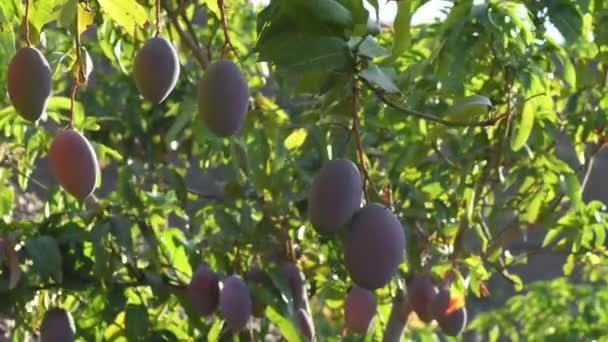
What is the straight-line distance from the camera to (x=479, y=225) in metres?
1.95

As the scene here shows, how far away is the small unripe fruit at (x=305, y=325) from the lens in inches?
63.2

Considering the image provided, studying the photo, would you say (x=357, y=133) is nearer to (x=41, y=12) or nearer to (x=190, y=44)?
(x=41, y=12)

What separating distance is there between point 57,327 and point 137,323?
20 centimetres

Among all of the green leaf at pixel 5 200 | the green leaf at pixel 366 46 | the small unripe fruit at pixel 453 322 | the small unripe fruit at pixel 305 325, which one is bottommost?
the small unripe fruit at pixel 453 322

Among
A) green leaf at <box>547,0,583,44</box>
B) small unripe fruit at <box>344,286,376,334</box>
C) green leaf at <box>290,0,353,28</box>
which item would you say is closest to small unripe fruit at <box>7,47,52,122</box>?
green leaf at <box>290,0,353,28</box>

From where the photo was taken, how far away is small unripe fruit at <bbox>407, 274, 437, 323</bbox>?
1.72m

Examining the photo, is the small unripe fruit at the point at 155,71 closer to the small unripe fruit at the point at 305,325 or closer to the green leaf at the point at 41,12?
the green leaf at the point at 41,12

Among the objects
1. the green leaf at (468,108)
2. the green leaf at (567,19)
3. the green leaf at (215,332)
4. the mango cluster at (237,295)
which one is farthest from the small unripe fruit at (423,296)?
the green leaf at (468,108)

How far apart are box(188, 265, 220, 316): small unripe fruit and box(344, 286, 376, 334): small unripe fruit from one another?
229mm

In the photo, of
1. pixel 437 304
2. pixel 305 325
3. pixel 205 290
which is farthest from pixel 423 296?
pixel 205 290

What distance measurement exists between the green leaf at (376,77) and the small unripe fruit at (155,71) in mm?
141

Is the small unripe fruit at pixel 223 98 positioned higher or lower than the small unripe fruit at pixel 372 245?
higher

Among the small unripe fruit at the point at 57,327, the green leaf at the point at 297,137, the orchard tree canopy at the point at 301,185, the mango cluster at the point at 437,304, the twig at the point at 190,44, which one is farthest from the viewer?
the twig at the point at 190,44

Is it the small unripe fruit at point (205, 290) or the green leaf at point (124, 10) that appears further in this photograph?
the small unripe fruit at point (205, 290)
